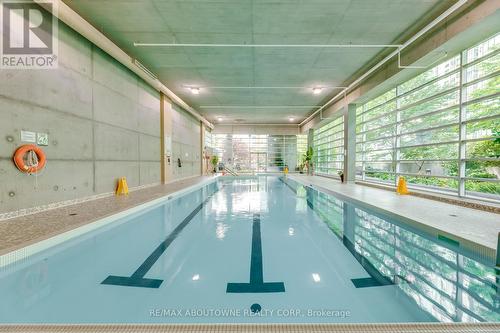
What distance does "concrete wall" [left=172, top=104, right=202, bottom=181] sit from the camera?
1140cm

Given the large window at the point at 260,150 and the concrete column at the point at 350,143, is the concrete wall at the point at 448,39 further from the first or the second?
the large window at the point at 260,150

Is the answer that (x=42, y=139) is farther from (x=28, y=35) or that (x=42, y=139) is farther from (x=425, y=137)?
(x=425, y=137)

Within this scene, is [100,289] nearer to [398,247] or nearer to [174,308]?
[174,308]

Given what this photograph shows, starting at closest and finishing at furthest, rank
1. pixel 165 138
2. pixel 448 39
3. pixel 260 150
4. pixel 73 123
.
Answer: pixel 448 39
pixel 73 123
pixel 165 138
pixel 260 150

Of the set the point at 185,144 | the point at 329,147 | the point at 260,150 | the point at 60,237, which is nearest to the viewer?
the point at 60,237

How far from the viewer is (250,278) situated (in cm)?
238

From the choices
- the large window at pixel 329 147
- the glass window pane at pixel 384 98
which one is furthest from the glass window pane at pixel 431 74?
the large window at pixel 329 147

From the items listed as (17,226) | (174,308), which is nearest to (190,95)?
(17,226)

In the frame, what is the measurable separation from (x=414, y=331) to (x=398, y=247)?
81.7 inches

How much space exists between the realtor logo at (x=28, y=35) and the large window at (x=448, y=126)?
299 inches

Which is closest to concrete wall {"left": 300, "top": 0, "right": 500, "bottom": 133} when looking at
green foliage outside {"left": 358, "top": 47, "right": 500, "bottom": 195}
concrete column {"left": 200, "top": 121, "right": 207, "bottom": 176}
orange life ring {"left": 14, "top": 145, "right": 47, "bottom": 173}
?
green foliage outside {"left": 358, "top": 47, "right": 500, "bottom": 195}

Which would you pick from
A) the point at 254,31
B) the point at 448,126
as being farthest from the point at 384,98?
the point at 254,31

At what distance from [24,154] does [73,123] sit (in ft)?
4.28

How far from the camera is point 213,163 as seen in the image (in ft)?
64.0
